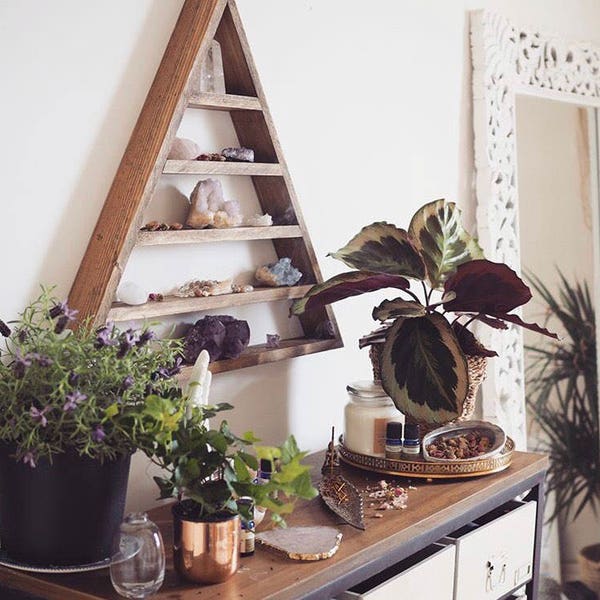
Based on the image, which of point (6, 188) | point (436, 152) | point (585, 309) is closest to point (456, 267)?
point (436, 152)

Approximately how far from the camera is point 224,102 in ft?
6.46

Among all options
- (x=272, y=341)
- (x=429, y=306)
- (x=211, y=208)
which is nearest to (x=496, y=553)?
(x=429, y=306)

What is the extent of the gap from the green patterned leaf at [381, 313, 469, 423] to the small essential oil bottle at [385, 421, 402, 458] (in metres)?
0.04

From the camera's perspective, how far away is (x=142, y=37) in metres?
1.88

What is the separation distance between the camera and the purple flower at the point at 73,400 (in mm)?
1386

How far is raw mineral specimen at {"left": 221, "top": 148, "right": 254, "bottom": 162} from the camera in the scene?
201cm

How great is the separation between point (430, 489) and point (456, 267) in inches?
19.3

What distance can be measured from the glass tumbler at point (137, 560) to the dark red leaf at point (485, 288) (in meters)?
0.89

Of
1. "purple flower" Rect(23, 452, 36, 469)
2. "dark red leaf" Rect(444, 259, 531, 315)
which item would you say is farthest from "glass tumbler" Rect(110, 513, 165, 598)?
"dark red leaf" Rect(444, 259, 531, 315)

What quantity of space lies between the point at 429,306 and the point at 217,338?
1.48 ft

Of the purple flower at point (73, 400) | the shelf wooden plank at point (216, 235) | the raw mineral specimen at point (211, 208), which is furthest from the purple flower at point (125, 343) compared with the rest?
the raw mineral specimen at point (211, 208)

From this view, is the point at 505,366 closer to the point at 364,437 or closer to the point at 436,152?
the point at 436,152

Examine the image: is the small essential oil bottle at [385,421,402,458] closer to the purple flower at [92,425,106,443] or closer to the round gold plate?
the round gold plate

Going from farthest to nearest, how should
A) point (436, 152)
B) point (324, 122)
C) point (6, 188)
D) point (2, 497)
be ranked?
point (436, 152) → point (324, 122) → point (6, 188) → point (2, 497)
